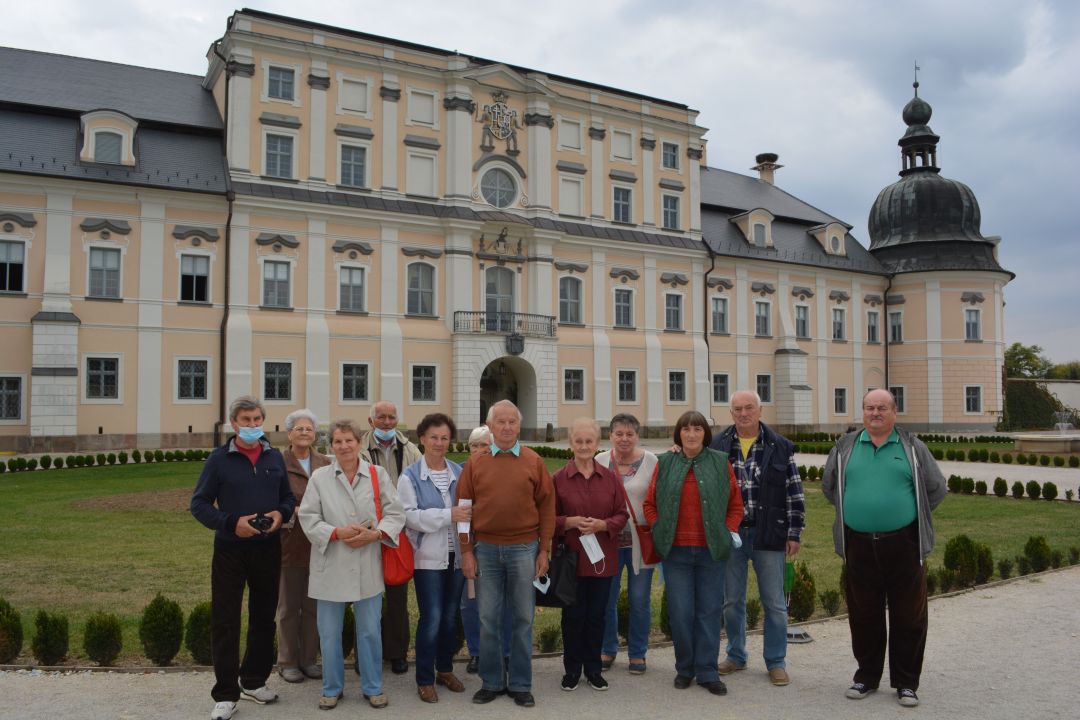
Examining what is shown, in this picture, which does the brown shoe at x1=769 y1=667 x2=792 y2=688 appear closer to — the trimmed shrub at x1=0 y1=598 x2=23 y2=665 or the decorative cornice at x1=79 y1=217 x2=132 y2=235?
the trimmed shrub at x1=0 y1=598 x2=23 y2=665

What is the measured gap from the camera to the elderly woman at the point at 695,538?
5770mm

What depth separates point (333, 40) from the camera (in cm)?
2905

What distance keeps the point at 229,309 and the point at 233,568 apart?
23.2 meters

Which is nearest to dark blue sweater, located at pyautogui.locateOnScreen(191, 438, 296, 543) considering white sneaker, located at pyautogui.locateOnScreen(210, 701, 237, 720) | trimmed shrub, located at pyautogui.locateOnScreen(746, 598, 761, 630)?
white sneaker, located at pyautogui.locateOnScreen(210, 701, 237, 720)

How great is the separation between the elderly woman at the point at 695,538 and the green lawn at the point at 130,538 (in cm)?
188

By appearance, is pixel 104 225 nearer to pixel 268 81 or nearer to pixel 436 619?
pixel 268 81

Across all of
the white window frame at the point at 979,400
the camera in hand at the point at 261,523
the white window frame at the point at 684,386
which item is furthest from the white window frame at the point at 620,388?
the camera in hand at the point at 261,523

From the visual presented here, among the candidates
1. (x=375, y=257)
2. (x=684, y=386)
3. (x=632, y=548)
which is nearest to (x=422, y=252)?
(x=375, y=257)

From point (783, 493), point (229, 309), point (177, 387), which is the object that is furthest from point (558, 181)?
point (783, 493)

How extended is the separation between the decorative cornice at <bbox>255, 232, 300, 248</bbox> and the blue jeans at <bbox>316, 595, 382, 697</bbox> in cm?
2398

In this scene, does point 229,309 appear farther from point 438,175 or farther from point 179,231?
point 438,175

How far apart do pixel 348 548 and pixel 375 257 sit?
2482 cm

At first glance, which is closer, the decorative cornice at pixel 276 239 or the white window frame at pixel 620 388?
the decorative cornice at pixel 276 239

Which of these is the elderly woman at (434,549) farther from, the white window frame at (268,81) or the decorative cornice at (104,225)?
the white window frame at (268,81)
